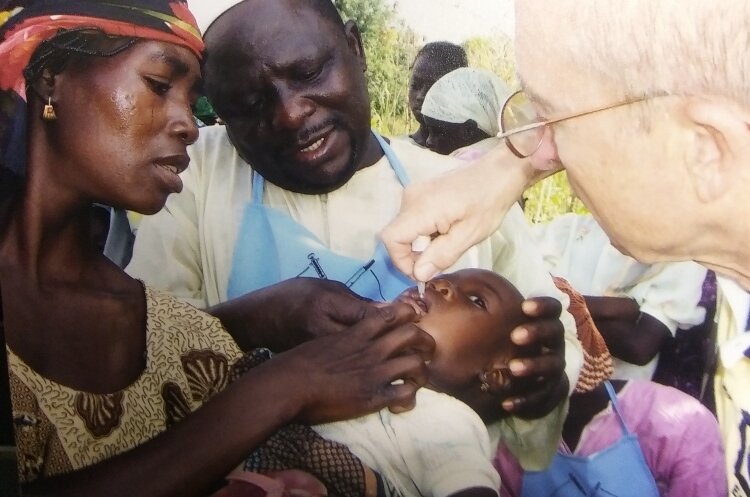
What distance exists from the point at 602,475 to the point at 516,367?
34 centimetres

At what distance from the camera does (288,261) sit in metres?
1.68

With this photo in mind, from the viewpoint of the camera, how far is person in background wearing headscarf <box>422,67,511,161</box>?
1.64m

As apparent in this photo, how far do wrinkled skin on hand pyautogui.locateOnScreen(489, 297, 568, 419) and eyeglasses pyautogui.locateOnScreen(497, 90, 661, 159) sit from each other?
346mm

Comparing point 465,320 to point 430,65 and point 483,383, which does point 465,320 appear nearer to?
point 483,383

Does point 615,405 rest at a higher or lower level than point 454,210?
lower

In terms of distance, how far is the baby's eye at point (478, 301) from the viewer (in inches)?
64.9

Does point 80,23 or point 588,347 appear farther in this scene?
point 588,347

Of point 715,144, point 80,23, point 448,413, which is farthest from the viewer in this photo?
point 448,413

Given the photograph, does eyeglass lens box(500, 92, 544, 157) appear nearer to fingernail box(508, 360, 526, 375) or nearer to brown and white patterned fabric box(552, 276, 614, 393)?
brown and white patterned fabric box(552, 276, 614, 393)

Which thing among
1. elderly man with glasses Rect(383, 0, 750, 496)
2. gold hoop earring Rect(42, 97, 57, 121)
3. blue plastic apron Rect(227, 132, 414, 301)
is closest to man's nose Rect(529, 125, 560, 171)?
elderly man with glasses Rect(383, 0, 750, 496)

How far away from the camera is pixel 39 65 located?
1.56 metres

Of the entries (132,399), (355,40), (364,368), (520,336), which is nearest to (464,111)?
(355,40)

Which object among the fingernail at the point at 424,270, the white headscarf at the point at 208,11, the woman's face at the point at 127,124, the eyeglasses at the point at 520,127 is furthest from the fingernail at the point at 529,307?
the white headscarf at the point at 208,11

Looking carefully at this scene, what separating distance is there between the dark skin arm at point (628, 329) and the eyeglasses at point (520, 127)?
1.25 ft
